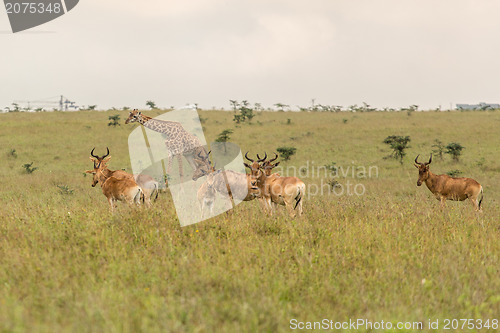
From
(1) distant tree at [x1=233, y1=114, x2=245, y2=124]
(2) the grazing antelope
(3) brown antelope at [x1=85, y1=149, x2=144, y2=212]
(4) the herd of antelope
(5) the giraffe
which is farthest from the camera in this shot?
(1) distant tree at [x1=233, y1=114, x2=245, y2=124]

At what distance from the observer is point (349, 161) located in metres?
25.8

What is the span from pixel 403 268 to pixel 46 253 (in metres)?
4.85

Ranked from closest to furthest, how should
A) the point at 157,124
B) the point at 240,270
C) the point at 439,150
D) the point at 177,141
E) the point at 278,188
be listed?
the point at 240,270
the point at 278,188
the point at 177,141
the point at 157,124
the point at 439,150

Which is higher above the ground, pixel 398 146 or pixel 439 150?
pixel 398 146

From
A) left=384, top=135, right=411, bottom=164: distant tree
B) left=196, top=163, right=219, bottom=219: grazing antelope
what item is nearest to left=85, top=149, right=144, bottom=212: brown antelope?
left=196, top=163, right=219, bottom=219: grazing antelope

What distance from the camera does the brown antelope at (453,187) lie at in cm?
1328

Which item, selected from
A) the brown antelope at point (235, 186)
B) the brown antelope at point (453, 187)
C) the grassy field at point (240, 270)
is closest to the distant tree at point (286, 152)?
the brown antelope at point (453, 187)

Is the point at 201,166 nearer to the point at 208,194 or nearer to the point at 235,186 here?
the point at 235,186

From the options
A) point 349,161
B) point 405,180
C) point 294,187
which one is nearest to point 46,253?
point 294,187

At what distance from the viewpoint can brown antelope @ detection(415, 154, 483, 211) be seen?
43.6ft

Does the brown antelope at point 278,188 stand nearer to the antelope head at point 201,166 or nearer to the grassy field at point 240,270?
the grassy field at point 240,270

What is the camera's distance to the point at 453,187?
1363 centimetres

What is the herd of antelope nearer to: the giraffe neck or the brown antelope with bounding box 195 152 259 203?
the brown antelope with bounding box 195 152 259 203

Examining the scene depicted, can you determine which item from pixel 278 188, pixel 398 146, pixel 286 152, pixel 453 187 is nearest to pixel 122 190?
pixel 278 188
